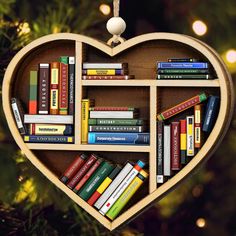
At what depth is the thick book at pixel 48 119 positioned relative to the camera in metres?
1.84

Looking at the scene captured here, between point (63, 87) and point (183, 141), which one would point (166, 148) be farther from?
point (63, 87)

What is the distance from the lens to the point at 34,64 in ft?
6.23

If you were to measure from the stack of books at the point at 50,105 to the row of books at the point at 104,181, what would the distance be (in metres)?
0.08

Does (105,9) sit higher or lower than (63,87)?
higher

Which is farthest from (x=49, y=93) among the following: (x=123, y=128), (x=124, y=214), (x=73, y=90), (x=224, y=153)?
(x=224, y=153)

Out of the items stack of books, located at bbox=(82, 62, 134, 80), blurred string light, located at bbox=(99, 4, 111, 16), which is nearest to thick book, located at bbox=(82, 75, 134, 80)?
stack of books, located at bbox=(82, 62, 134, 80)

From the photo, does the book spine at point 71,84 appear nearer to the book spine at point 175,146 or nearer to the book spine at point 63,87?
the book spine at point 63,87

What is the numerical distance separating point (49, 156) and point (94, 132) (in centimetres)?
14

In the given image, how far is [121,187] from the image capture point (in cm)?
182

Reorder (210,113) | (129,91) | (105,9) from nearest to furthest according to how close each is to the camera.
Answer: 1. (210,113)
2. (129,91)
3. (105,9)

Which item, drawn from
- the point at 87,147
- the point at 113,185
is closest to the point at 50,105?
the point at 87,147

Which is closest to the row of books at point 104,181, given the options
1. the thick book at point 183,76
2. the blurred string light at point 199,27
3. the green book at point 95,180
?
the green book at point 95,180

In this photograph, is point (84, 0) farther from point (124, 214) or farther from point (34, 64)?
point (124, 214)

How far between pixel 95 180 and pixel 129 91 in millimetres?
228
